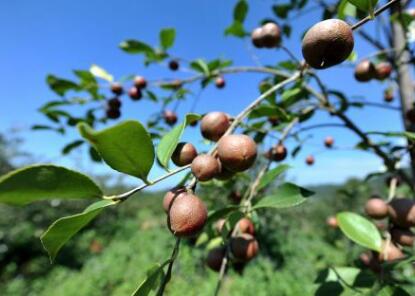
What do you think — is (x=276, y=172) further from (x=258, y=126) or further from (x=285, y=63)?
(x=285, y=63)

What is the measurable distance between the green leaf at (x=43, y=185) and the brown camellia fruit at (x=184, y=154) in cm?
16

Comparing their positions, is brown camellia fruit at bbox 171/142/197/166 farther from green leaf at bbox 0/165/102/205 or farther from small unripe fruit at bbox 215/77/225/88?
small unripe fruit at bbox 215/77/225/88

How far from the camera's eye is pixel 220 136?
2.23 feet

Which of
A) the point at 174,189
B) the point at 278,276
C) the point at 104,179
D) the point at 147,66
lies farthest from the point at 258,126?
the point at 104,179

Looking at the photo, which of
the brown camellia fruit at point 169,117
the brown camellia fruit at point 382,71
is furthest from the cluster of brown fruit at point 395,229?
the brown camellia fruit at point 169,117

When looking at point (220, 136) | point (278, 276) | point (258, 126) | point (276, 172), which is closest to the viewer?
point (220, 136)

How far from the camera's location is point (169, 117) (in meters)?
1.65

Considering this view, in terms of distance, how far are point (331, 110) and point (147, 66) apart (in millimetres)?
923

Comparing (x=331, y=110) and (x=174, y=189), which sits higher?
(x=174, y=189)

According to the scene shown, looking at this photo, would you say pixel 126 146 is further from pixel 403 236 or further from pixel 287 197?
pixel 403 236

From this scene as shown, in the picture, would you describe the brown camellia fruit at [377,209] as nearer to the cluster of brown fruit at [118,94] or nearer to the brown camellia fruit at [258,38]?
the brown camellia fruit at [258,38]

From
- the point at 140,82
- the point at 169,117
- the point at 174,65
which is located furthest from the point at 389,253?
the point at 174,65

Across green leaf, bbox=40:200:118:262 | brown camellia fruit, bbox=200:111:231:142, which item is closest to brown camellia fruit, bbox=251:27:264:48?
brown camellia fruit, bbox=200:111:231:142

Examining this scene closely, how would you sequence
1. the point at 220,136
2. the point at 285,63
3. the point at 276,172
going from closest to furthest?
the point at 220,136, the point at 276,172, the point at 285,63
